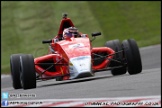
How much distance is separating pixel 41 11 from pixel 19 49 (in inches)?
226

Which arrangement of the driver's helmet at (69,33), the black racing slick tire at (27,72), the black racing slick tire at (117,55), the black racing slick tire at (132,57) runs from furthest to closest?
the driver's helmet at (69,33)
the black racing slick tire at (117,55)
the black racing slick tire at (132,57)
the black racing slick tire at (27,72)

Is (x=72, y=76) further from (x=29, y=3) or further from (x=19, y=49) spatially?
(x=29, y=3)

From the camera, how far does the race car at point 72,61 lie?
38.8 ft

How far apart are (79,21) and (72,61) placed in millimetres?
17950

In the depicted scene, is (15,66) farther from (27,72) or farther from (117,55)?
(117,55)

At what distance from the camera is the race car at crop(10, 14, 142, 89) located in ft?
38.8

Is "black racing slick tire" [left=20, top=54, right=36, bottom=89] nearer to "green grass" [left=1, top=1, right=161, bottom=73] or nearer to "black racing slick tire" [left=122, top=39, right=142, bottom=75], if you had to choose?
"black racing slick tire" [left=122, top=39, right=142, bottom=75]

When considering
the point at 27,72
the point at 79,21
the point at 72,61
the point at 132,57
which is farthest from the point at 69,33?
the point at 79,21

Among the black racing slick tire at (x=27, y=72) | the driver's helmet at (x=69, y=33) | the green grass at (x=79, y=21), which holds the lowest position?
the black racing slick tire at (x=27, y=72)

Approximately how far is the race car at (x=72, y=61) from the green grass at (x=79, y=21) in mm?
11056

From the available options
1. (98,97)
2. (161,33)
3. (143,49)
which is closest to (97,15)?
(161,33)

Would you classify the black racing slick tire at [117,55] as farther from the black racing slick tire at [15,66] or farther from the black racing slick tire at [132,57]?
the black racing slick tire at [15,66]

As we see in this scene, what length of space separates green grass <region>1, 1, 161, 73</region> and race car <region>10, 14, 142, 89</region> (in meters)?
11.1

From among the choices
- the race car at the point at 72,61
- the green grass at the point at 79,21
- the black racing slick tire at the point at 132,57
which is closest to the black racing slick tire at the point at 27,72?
the race car at the point at 72,61
